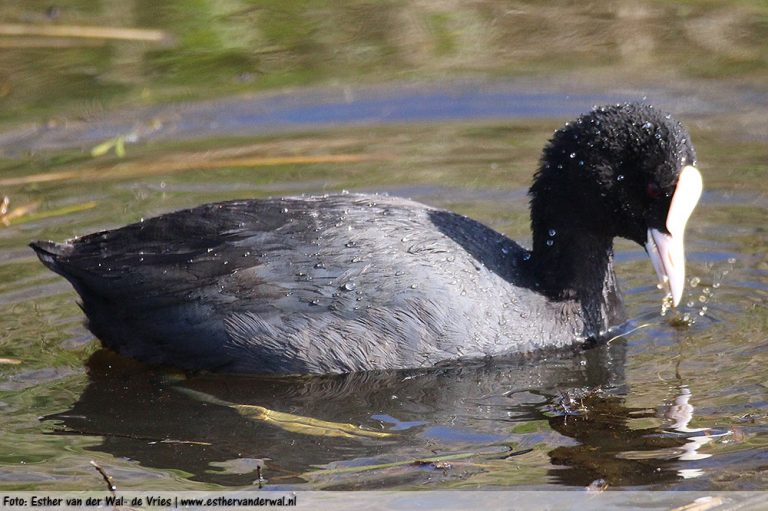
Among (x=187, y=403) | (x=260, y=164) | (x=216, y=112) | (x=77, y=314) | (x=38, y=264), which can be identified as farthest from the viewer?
(x=216, y=112)

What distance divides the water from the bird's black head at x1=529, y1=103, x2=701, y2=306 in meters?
0.50

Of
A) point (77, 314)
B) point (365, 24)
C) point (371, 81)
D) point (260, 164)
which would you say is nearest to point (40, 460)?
point (77, 314)

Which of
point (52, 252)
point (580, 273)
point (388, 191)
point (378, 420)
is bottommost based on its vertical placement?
point (378, 420)

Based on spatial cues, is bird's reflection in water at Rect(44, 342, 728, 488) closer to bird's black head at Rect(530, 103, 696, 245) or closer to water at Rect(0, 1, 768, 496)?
water at Rect(0, 1, 768, 496)

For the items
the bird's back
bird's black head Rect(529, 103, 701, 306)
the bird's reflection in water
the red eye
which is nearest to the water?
the bird's reflection in water

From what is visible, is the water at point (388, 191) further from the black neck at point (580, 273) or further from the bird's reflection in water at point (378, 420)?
the black neck at point (580, 273)

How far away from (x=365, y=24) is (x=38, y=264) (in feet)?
12.0

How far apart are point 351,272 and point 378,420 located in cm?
61

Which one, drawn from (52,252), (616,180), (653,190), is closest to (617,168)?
(616,180)

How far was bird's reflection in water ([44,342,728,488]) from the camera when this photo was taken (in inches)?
167

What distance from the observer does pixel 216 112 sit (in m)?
7.85

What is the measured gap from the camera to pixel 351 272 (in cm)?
496

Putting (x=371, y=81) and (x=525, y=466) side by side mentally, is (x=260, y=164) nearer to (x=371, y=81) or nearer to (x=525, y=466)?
(x=371, y=81)

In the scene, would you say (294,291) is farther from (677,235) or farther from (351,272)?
(677,235)
